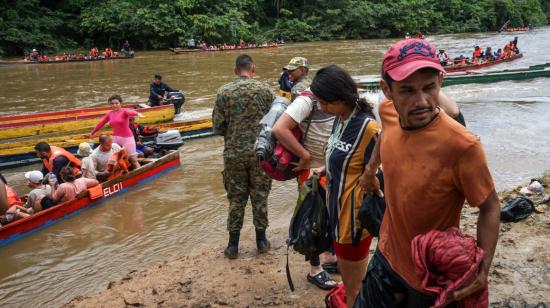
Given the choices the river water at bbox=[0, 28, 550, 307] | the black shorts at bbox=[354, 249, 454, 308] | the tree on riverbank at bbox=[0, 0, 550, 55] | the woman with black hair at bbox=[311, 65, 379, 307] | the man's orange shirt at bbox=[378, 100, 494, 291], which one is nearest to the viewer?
the man's orange shirt at bbox=[378, 100, 494, 291]

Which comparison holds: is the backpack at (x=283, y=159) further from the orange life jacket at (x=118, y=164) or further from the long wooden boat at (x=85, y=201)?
the orange life jacket at (x=118, y=164)

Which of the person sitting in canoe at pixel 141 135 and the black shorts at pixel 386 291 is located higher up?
the black shorts at pixel 386 291

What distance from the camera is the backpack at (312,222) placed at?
3.16 metres

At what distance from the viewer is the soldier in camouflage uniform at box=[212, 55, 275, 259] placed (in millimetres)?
4445

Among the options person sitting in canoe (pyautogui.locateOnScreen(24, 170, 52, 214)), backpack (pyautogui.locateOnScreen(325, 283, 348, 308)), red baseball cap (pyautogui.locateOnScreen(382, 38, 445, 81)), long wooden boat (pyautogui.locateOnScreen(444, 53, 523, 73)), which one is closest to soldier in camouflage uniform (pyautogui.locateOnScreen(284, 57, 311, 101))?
backpack (pyautogui.locateOnScreen(325, 283, 348, 308))

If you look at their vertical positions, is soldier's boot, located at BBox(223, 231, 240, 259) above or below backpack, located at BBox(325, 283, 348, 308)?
below

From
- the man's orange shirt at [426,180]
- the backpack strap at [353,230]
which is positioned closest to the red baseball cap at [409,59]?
the man's orange shirt at [426,180]

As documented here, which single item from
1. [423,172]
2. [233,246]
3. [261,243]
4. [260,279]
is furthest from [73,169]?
[423,172]

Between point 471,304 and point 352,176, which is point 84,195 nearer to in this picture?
point 352,176

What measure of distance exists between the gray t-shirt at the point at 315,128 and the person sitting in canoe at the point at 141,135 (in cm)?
614

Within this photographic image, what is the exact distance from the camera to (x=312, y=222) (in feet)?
10.5

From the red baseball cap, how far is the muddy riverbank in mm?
2425

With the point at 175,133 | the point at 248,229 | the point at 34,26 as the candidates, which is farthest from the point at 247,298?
the point at 34,26

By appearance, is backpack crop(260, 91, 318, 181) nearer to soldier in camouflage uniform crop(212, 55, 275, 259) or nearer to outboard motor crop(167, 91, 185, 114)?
soldier in camouflage uniform crop(212, 55, 275, 259)
